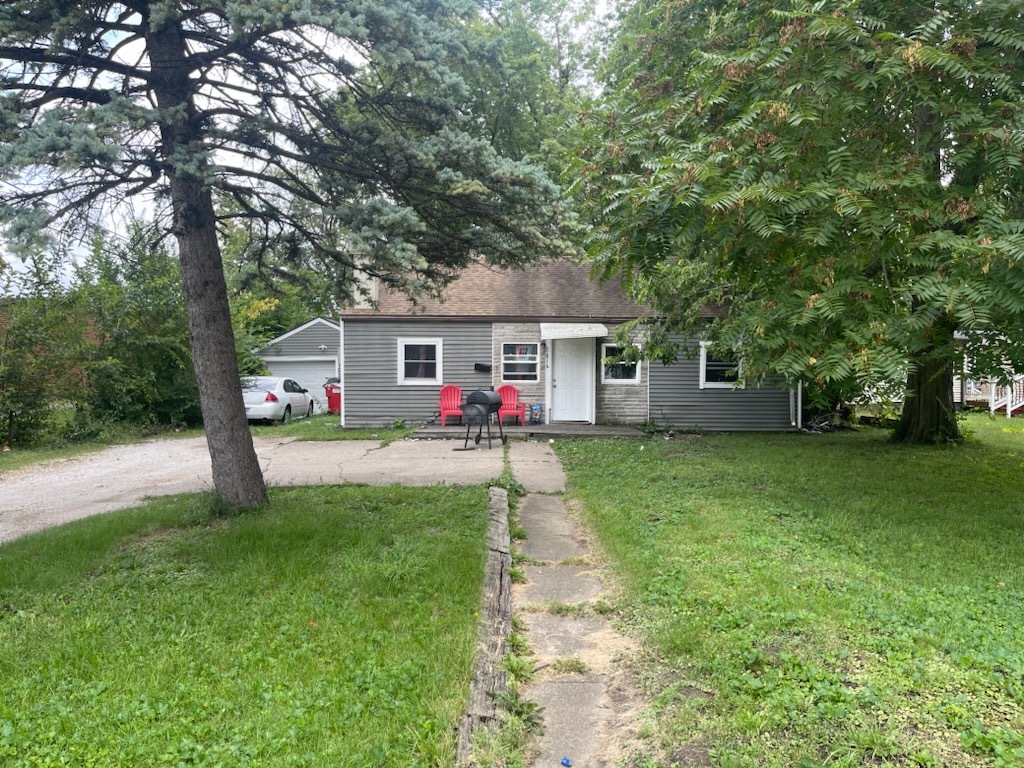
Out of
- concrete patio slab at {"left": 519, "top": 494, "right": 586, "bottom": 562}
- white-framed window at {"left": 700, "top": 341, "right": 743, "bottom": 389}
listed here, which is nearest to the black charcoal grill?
concrete patio slab at {"left": 519, "top": 494, "right": 586, "bottom": 562}

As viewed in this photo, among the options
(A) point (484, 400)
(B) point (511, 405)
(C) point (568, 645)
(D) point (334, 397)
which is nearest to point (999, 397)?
(B) point (511, 405)

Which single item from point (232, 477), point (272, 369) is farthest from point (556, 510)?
point (272, 369)

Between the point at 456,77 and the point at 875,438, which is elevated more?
the point at 456,77

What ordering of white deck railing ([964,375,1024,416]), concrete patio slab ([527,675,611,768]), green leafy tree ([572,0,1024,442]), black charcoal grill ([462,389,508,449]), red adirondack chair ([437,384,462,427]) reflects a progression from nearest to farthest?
concrete patio slab ([527,675,611,768]) < green leafy tree ([572,0,1024,442]) < black charcoal grill ([462,389,508,449]) < red adirondack chair ([437,384,462,427]) < white deck railing ([964,375,1024,416])

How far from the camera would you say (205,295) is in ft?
20.0

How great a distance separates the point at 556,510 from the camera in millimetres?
7324

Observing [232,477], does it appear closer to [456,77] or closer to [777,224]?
[456,77]

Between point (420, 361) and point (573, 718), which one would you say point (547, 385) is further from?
point (573, 718)

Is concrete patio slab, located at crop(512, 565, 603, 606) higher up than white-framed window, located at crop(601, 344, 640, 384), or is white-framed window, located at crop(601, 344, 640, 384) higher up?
white-framed window, located at crop(601, 344, 640, 384)

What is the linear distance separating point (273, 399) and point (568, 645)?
53.4 ft

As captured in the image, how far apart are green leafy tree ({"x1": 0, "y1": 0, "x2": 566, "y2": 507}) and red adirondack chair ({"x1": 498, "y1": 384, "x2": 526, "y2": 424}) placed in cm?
863

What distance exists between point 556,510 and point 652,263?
3017 millimetres

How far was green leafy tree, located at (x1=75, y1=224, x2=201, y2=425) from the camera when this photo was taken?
14.7 metres

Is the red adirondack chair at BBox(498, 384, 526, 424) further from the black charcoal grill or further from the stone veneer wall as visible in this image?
the black charcoal grill
